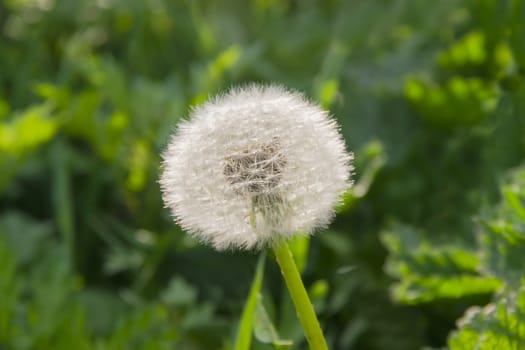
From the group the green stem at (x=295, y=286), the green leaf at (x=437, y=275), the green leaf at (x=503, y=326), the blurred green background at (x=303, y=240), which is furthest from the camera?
the blurred green background at (x=303, y=240)

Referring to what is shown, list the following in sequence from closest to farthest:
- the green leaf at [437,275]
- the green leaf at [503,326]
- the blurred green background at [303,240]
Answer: the green leaf at [503,326] < the green leaf at [437,275] < the blurred green background at [303,240]

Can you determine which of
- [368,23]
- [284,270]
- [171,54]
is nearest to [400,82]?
[368,23]

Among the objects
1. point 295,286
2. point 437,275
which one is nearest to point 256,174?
point 295,286

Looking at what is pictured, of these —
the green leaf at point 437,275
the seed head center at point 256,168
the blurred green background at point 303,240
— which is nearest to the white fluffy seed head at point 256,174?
the seed head center at point 256,168

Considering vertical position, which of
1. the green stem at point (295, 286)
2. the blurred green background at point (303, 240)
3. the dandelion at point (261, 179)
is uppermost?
the blurred green background at point (303, 240)

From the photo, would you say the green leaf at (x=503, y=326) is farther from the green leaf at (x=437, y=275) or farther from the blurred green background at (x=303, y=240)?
the green leaf at (x=437, y=275)

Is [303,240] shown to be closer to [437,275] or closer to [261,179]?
[437,275]
